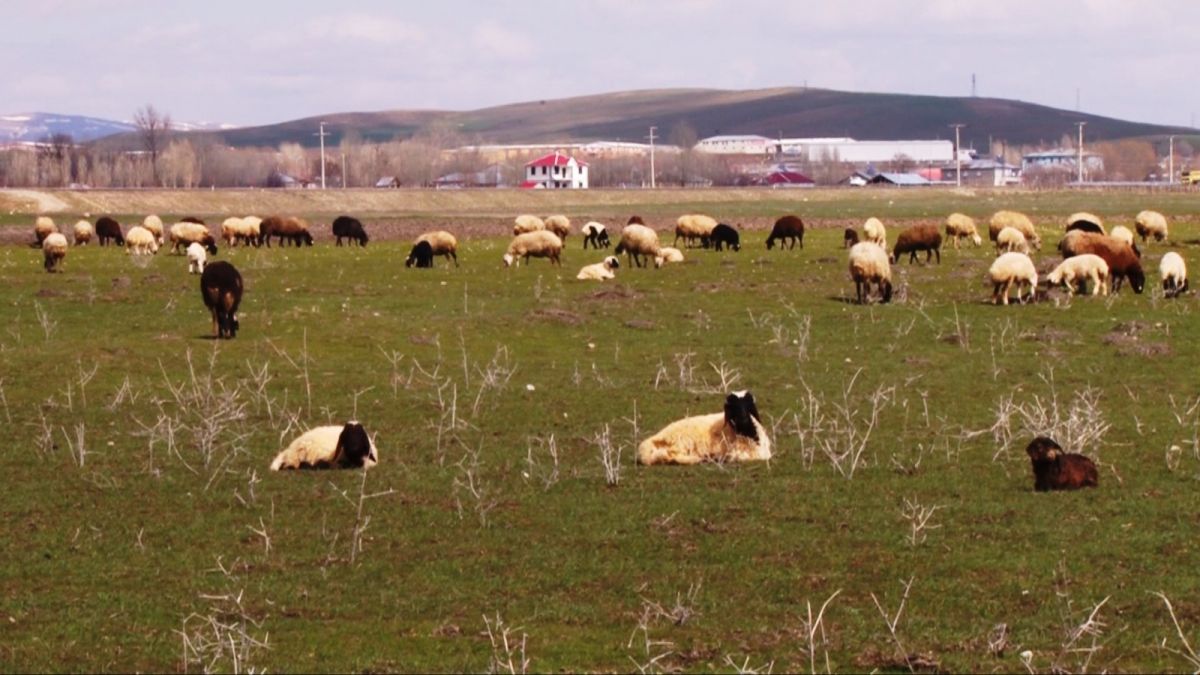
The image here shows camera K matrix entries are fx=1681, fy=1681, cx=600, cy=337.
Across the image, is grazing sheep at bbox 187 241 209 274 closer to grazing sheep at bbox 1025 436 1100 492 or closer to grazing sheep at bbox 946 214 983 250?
grazing sheep at bbox 946 214 983 250

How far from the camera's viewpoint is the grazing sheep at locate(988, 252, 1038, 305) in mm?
32969

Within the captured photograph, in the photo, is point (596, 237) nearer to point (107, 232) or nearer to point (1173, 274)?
point (107, 232)

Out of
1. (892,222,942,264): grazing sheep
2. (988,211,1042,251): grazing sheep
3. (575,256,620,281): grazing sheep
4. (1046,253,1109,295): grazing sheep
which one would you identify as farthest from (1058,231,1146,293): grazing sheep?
(988,211,1042,251): grazing sheep

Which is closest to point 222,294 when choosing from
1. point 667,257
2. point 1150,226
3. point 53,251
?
point 53,251

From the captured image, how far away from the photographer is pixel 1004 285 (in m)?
33.1

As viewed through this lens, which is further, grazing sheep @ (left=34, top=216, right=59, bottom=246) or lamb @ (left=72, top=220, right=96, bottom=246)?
lamb @ (left=72, top=220, right=96, bottom=246)

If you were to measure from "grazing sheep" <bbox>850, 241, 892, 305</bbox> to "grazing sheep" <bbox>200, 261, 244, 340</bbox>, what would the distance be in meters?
12.6

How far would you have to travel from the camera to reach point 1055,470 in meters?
15.3

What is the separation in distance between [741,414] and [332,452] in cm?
421

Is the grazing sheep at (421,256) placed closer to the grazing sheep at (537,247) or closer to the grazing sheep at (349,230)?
the grazing sheep at (537,247)

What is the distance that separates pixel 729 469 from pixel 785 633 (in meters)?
5.81

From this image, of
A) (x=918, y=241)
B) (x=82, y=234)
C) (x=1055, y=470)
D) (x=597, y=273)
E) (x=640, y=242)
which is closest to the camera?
(x=1055, y=470)

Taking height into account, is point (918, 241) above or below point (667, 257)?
above

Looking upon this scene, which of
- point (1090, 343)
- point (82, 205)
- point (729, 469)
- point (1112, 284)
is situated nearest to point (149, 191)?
→ point (82, 205)
